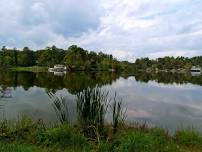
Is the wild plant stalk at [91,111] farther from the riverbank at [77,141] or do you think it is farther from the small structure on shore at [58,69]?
the small structure on shore at [58,69]

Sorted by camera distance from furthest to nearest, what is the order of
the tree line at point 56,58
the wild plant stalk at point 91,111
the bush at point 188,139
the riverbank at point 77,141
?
the tree line at point 56,58 → the bush at point 188,139 → the wild plant stalk at point 91,111 → the riverbank at point 77,141

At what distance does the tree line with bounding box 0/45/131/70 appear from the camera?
137625 mm

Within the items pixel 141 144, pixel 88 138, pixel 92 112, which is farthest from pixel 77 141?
pixel 141 144

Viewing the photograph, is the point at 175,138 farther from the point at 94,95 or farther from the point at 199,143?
the point at 94,95

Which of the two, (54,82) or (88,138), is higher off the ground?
(88,138)

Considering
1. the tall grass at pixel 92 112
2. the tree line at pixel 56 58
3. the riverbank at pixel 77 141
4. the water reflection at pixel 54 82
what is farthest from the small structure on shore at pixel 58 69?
the riverbank at pixel 77 141

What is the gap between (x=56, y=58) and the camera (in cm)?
14850

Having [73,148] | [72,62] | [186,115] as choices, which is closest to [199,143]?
[73,148]

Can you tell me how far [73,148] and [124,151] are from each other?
135 cm

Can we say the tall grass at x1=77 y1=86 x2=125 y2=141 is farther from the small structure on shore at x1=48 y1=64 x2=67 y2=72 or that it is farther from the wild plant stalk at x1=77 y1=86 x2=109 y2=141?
the small structure on shore at x1=48 y1=64 x2=67 y2=72

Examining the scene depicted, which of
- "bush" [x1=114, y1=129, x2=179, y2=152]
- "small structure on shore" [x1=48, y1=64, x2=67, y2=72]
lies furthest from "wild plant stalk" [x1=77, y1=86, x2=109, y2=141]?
"small structure on shore" [x1=48, y1=64, x2=67, y2=72]

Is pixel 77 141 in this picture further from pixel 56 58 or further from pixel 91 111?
pixel 56 58

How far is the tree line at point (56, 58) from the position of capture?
452ft

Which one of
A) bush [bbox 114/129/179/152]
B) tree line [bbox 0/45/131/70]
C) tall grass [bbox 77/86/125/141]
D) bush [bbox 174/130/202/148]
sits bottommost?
bush [bbox 174/130/202/148]
